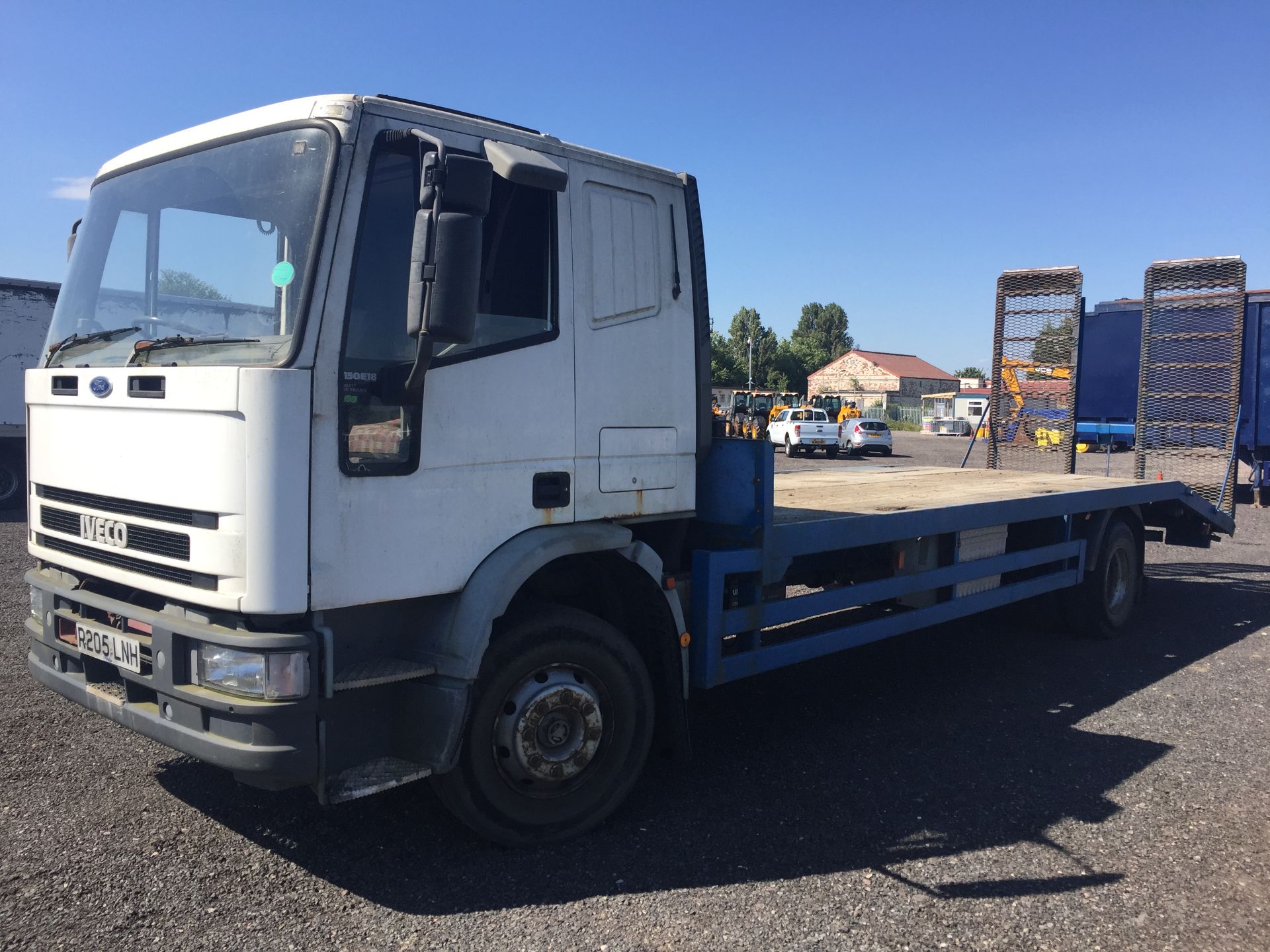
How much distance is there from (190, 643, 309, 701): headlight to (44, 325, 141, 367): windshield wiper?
1.39m

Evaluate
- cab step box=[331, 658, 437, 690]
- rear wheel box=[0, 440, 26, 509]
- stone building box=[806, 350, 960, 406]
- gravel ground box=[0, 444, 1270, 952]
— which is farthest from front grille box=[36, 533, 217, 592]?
stone building box=[806, 350, 960, 406]

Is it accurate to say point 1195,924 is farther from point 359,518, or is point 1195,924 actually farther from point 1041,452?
point 1041,452

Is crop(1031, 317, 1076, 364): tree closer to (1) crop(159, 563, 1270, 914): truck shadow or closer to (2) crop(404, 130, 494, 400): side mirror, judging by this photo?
(1) crop(159, 563, 1270, 914): truck shadow

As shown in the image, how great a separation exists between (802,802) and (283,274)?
3089 mm

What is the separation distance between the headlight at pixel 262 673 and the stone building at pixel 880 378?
85.4 meters

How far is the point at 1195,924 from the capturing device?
330cm

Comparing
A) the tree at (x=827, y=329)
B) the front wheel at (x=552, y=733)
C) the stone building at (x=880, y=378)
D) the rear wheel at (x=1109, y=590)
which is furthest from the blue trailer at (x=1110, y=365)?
the tree at (x=827, y=329)

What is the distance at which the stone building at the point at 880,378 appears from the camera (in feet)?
297

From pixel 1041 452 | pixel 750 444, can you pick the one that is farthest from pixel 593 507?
pixel 1041 452

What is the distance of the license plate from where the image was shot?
3.37m

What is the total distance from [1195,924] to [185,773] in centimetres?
418

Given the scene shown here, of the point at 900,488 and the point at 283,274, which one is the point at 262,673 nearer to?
the point at 283,274

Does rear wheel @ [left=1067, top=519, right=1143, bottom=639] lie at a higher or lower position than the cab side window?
lower

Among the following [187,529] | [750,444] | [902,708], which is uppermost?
[750,444]
